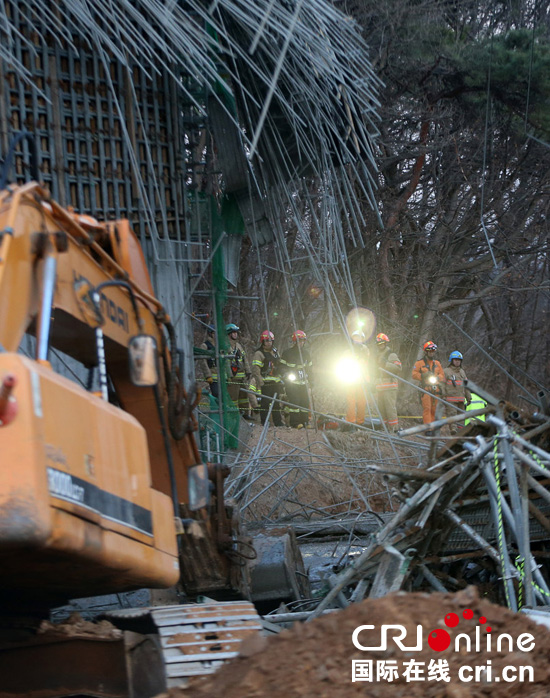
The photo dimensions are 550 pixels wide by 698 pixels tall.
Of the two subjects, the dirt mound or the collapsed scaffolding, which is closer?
the dirt mound

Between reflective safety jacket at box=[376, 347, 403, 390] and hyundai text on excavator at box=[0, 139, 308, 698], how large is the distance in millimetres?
10905

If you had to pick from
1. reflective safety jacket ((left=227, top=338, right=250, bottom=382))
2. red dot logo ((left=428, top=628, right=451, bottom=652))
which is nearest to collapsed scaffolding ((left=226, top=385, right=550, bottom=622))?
red dot logo ((left=428, top=628, right=451, bottom=652))

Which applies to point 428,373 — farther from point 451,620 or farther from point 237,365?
point 451,620

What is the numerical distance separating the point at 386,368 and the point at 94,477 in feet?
45.8

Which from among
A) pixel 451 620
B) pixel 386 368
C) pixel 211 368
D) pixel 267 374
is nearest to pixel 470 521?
pixel 451 620

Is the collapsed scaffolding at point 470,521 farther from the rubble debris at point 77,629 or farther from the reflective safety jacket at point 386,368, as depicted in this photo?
the reflective safety jacket at point 386,368

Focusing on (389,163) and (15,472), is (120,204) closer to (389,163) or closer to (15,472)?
(15,472)

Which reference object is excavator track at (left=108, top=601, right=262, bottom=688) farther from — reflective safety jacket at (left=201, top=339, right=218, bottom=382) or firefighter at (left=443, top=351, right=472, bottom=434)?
firefighter at (left=443, top=351, right=472, bottom=434)

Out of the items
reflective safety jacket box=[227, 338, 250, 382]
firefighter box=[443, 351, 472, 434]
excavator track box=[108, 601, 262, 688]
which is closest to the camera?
excavator track box=[108, 601, 262, 688]

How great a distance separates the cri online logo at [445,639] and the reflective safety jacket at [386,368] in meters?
12.7

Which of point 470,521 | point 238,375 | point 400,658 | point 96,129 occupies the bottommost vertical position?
point 400,658

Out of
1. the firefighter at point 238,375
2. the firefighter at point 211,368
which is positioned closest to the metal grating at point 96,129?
the firefighter at point 211,368

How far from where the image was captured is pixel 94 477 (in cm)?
368

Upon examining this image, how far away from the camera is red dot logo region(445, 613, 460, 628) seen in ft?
13.0
